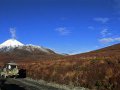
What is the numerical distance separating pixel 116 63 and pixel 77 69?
7786 millimetres

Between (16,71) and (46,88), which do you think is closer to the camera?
(46,88)

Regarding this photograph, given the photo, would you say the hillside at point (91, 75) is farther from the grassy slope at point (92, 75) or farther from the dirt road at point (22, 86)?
the dirt road at point (22, 86)

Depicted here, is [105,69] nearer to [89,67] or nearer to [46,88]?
[89,67]

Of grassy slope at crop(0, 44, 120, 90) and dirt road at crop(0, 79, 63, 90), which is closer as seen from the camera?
grassy slope at crop(0, 44, 120, 90)

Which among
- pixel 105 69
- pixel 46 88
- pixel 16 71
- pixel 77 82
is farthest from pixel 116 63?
pixel 16 71

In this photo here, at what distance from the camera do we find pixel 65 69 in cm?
4578

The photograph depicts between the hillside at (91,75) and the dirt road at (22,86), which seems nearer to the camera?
the hillside at (91,75)

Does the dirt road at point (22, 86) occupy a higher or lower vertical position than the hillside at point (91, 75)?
lower

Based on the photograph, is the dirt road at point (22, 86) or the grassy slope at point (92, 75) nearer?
the grassy slope at point (92, 75)

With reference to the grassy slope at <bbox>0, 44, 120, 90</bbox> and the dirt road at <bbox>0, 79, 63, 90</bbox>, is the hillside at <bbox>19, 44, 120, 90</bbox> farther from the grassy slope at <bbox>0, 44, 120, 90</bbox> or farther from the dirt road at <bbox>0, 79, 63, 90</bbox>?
the dirt road at <bbox>0, 79, 63, 90</bbox>

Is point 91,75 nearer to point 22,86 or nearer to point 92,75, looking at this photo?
point 92,75

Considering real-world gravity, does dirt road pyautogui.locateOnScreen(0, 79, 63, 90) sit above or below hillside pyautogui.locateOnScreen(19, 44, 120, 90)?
below

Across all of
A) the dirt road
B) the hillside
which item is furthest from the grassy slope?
the dirt road

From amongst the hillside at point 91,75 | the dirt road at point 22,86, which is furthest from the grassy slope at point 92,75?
the dirt road at point 22,86
